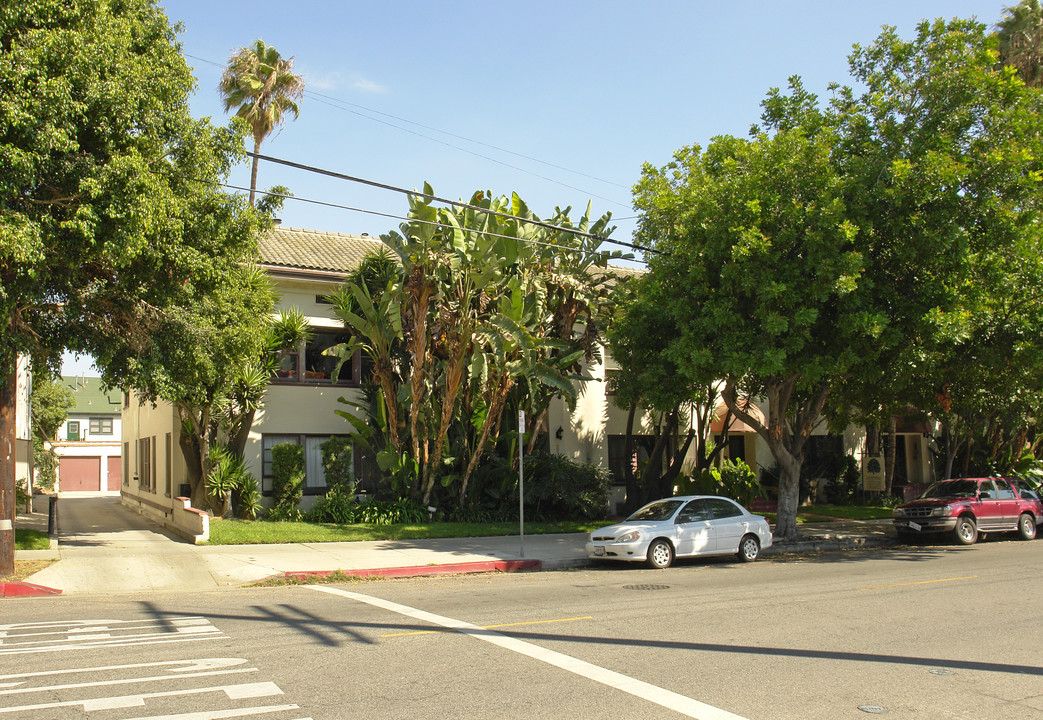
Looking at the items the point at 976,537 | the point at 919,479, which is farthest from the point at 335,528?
the point at 919,479

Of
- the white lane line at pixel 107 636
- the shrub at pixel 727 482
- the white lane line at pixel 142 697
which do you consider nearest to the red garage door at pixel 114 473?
the shrub at pixel 727 482

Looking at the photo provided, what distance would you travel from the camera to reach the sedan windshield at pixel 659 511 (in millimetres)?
15797

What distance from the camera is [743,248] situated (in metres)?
15.1

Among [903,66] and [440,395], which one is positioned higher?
[903,66]

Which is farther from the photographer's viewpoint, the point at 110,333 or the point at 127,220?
the point at 110,333

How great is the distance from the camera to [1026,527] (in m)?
20.1

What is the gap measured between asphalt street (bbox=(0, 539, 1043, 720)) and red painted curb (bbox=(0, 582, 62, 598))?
0.55 m

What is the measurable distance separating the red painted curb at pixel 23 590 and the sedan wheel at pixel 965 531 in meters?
18.6

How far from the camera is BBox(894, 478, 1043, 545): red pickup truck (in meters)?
19.0

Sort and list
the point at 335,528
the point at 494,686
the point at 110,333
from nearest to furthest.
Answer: the point at 494,686 < the point at 110,333 < the point at 335,528

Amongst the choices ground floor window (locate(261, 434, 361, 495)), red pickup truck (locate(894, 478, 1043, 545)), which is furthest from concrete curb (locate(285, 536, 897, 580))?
ground floor window (locate(261, 434, 361, 495))

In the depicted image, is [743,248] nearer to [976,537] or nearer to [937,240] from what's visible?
[937,240]

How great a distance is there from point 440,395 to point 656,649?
13.0 m

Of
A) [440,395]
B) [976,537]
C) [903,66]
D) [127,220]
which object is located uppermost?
[903,66]
